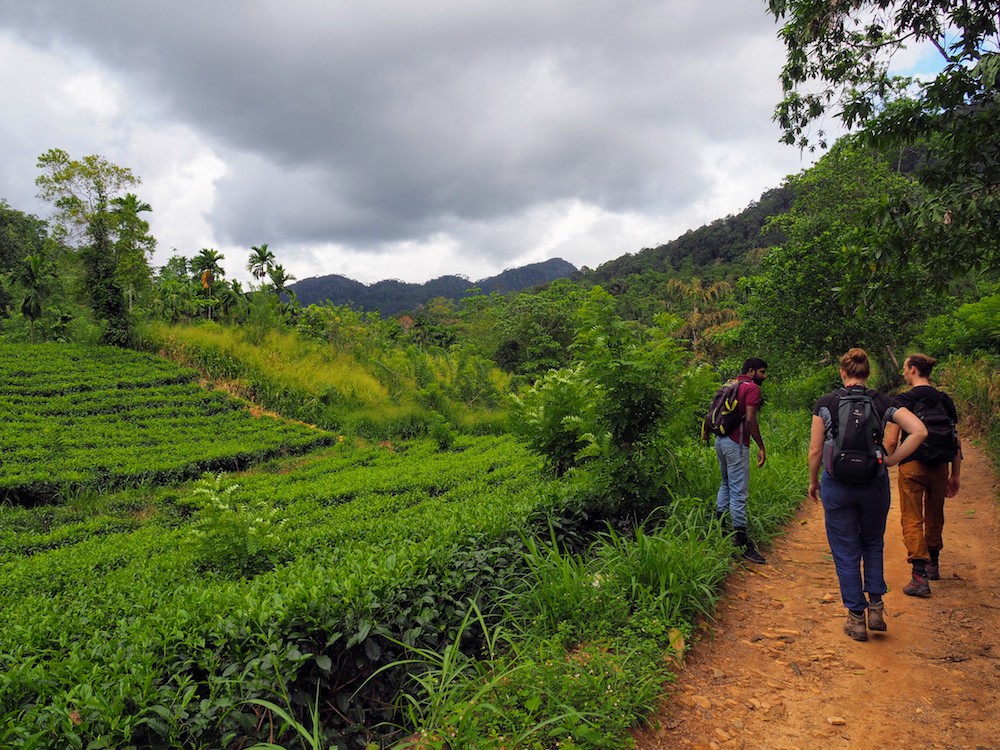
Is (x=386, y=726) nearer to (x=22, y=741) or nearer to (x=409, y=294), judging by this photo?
(x=22, y=741)

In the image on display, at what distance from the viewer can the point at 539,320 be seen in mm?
34438

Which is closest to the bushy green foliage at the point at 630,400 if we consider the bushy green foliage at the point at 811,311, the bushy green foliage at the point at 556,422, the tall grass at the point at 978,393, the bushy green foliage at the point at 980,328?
the bushy green foliage at the point at 556,422

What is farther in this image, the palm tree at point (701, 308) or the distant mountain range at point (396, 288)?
the distant mountain range at point (396, 288)

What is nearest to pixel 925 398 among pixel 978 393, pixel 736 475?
pixel 736 475

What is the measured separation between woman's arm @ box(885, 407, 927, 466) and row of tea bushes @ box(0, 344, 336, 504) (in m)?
12.8

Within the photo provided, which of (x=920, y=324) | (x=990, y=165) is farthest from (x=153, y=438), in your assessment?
(x=920, y=324)

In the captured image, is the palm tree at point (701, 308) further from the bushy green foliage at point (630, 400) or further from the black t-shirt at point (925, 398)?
the black t-shirt at point (925, 398)

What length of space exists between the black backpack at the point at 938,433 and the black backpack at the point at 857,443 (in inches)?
39.3

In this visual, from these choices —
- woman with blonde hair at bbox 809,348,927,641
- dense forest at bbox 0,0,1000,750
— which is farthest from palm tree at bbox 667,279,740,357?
woman with blonde hair at bbox 809,348,927,641

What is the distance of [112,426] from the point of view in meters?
14.4

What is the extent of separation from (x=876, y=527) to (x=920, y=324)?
1454 centimetres

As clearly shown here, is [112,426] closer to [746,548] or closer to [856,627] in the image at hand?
[746,548]

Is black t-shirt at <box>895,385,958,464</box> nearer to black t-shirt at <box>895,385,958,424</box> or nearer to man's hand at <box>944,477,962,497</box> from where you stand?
black t-shirt at <box>895,385,958,424</box>

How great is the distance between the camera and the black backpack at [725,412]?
4.51m
